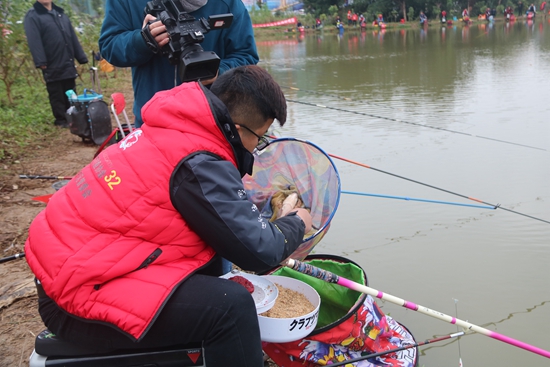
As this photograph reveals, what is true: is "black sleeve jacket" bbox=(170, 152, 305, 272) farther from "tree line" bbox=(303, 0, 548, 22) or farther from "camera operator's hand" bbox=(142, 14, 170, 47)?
"tree line" bbox=(303, 0, 548, 22)

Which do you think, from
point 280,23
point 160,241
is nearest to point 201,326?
point 160,241

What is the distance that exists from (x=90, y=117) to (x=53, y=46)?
145 cm

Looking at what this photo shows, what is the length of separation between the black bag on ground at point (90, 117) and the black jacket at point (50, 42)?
881 millimetres

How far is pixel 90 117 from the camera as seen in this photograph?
19.4ft

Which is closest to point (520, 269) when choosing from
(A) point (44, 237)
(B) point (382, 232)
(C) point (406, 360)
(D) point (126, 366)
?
(B) point (382, 232)

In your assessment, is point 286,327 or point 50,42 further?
point 50,42

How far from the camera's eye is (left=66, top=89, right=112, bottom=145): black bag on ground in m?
5.91

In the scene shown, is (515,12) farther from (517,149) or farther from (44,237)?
(44,237)

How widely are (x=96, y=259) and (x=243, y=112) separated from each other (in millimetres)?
646

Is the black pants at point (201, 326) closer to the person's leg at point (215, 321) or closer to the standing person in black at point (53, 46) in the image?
the person's leg at point (215, 321)

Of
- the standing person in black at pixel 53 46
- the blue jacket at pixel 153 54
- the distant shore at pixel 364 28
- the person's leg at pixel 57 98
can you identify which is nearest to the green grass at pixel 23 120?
the person's leg at pixel 57 98

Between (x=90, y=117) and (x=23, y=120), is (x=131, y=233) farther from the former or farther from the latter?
(x=23, y=120)

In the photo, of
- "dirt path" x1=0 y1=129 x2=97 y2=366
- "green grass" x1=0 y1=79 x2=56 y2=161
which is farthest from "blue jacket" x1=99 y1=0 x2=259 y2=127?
"green grass" x1=0 y1=79 x2=56 y2=161

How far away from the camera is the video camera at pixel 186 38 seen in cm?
238
